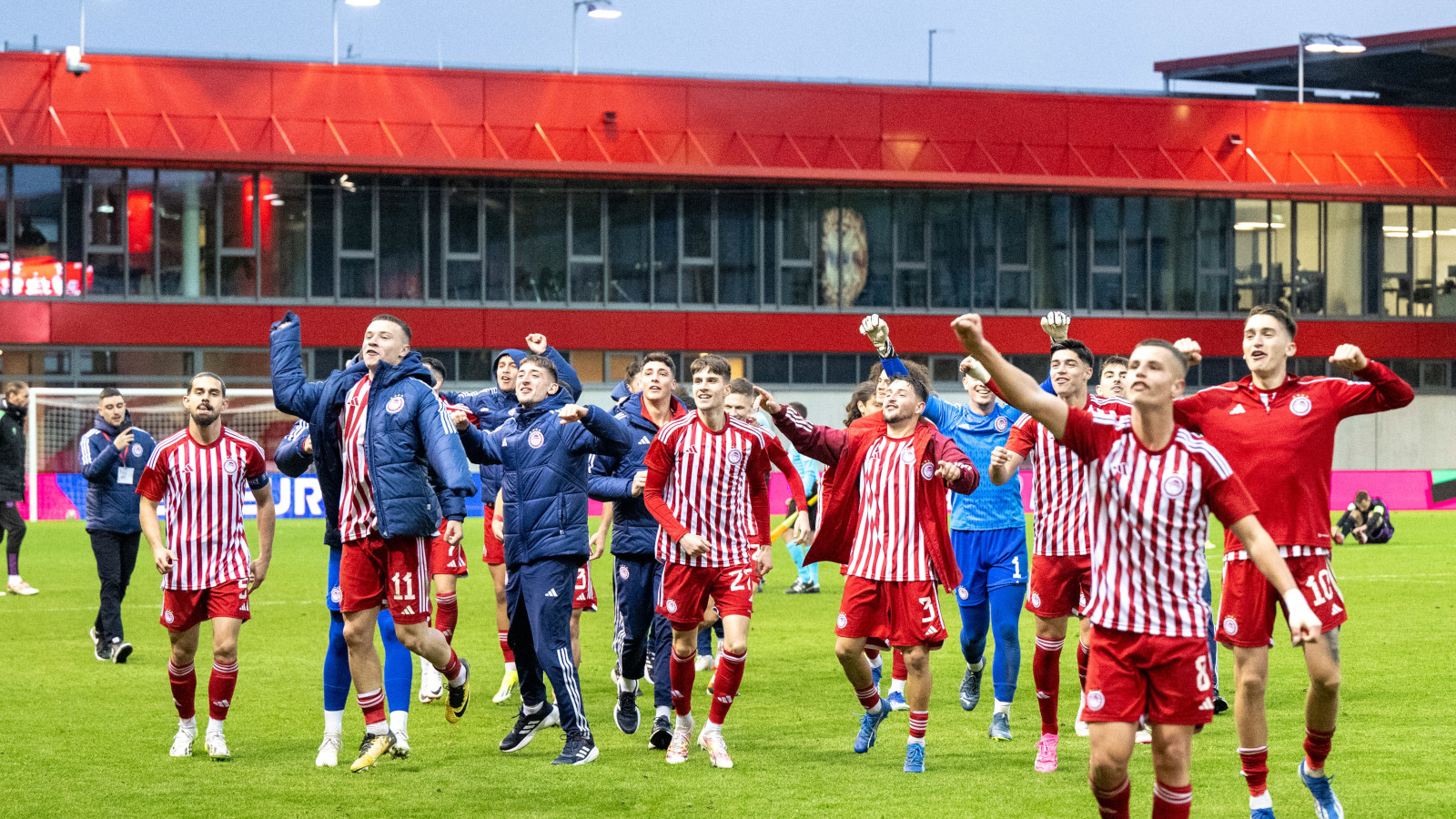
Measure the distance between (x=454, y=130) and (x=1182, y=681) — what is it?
3200 centimetres

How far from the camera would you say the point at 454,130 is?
3559 centimetres

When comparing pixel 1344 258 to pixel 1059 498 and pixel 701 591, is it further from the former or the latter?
pixel 701 591

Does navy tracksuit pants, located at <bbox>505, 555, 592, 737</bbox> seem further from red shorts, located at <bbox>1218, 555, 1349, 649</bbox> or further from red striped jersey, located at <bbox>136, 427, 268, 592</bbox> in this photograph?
red shorts, located at <bbox>1218, 555, 1349, 649</bbox>

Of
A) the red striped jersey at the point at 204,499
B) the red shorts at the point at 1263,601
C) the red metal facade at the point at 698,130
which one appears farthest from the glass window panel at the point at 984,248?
the red shorts at the point at 1263,601

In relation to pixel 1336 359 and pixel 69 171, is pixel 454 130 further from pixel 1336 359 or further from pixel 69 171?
pixel 1336 359

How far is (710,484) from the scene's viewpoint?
846 cm

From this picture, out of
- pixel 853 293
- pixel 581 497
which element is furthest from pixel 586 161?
pixel 581 497

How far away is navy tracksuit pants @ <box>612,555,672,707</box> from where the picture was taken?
9.19 m

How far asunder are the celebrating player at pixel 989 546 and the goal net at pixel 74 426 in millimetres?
20008

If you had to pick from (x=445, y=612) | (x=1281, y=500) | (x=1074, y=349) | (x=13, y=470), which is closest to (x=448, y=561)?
(x=445, y=612)

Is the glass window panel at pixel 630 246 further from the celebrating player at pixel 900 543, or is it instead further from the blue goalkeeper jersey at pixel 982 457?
the celebrating player at pixel 900 543

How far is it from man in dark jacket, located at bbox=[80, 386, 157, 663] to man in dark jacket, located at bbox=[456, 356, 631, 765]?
493 cm

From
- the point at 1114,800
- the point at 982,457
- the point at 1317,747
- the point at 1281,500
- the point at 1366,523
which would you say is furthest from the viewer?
the point at 1366,523

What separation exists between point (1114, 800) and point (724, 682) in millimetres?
3065
